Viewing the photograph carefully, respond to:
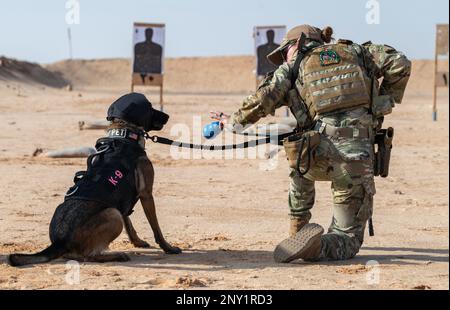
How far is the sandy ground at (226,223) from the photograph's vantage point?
6266mm

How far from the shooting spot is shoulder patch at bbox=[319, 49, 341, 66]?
6.94 m

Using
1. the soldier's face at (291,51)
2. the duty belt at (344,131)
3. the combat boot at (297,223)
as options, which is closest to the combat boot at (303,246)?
the combat boot at (297,223)

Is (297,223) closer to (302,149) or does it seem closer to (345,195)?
(345,195)

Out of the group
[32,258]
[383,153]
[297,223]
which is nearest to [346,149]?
[383,153]

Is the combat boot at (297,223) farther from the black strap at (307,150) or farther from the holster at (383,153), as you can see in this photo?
the holster at (383,153)

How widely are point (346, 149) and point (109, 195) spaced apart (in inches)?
73.6

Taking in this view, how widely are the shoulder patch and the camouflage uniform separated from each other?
0.22 metres

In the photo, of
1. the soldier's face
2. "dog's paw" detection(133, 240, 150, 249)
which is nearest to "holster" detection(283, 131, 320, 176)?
the soldier's face

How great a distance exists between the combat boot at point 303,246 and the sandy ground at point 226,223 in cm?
8

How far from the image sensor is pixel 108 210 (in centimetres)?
673
